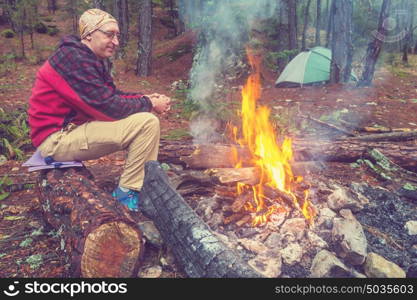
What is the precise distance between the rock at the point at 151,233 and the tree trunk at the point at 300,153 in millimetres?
1689

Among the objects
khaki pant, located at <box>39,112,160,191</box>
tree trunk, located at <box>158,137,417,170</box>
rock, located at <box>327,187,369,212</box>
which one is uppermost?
khaki pant, located at <box>39,112,160,191</box>

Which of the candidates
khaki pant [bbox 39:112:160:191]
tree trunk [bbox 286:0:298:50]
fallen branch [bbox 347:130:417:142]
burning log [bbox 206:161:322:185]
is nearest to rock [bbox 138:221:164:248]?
khaki pant [bbox 39:112:160:191]

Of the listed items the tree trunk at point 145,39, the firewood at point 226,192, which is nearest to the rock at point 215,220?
the firewood at point 226,192

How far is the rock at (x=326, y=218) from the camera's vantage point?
151 inches

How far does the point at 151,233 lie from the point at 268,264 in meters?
1.23

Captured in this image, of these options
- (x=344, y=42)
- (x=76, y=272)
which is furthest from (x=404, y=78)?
(x=76, y=272)

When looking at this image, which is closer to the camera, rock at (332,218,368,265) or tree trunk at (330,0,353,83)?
rock at (332,218,368,265)

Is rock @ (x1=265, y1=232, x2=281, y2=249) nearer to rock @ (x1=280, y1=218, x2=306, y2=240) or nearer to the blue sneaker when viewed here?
rock @ (x1=280, y1=218, x2=306, y2=240)

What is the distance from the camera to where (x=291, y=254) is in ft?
11.1

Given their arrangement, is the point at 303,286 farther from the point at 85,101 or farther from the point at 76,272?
the point at 85,101

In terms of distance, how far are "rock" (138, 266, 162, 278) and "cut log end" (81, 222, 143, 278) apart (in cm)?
19

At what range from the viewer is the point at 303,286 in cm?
288

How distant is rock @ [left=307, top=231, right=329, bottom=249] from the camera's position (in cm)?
354

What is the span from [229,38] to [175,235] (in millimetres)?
10992
